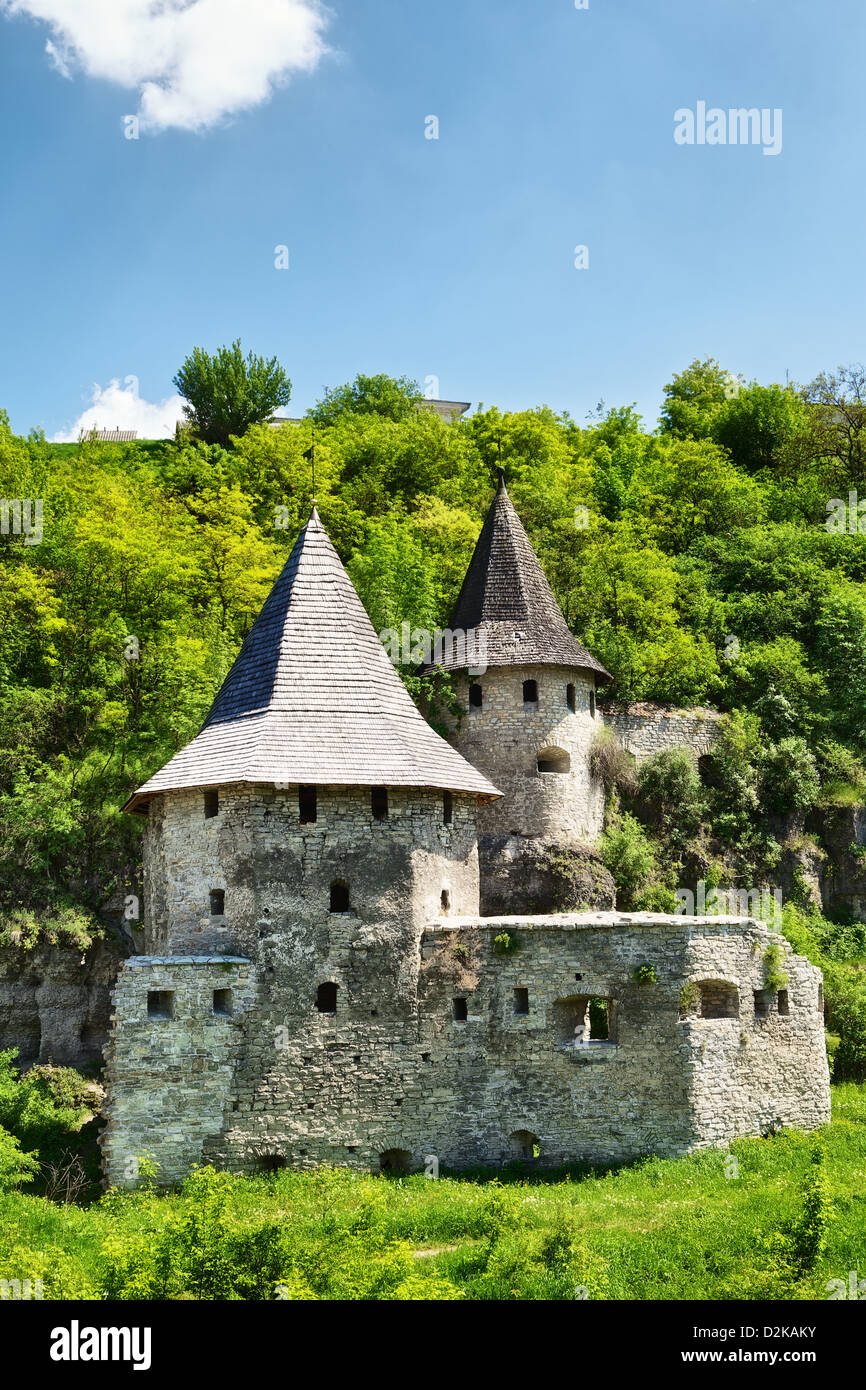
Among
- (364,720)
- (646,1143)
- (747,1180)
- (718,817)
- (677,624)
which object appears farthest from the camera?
(677,624)

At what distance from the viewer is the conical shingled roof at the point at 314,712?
1986 cm

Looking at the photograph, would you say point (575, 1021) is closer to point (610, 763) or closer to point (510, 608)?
point (610, 763)

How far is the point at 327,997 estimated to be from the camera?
63.3 feet

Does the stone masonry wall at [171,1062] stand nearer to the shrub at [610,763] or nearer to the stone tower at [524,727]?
the stone tower at [524,727]

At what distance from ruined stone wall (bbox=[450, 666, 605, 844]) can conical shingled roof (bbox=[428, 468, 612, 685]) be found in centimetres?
40

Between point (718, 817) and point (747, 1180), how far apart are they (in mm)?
13271

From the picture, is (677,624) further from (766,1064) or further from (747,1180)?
(747,1180)

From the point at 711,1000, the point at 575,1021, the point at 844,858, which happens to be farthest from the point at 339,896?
the point at 844,858

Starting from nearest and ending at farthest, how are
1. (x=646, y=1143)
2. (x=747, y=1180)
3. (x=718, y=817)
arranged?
(x=747, y=1180) → (x=646, y=1143) → (x=718, y=817)

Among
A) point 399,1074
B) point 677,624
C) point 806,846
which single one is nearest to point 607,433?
point 677,624

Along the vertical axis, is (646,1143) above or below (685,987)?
below

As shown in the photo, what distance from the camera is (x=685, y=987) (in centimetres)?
1930

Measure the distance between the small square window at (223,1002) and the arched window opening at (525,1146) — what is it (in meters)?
5.02

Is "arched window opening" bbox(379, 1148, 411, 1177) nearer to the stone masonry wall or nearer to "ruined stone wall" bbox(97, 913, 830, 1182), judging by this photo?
"ruined stone wall" bbox(97, 913, 830, 1182)
